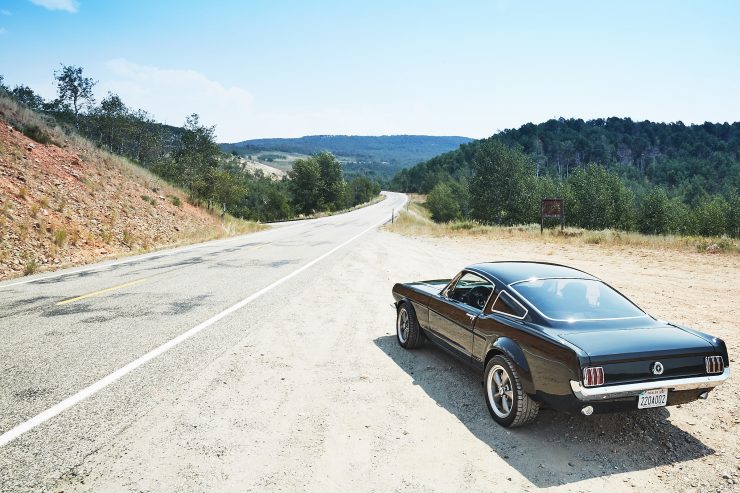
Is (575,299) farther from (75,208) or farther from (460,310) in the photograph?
(75,208)

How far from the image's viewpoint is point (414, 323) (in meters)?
6.24

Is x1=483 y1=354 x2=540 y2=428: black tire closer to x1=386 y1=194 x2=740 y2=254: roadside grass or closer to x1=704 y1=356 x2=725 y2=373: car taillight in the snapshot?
x1=704 y1=356 x2=725 y2=373: car taillight

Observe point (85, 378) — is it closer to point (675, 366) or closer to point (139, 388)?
point (139, 388)

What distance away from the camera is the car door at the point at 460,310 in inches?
197

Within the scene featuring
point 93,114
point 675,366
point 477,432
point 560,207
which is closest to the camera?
point 675,366

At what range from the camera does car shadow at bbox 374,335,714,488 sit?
352 cm

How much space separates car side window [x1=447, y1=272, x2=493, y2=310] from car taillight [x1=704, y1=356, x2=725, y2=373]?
6.49ft

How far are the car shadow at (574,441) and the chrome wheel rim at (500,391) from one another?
0.15 metres

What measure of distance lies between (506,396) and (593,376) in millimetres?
935

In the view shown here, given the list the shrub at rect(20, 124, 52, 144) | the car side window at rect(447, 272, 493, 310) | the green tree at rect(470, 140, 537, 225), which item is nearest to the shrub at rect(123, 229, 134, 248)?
the shrub at rect(20, 124, 52, 144)

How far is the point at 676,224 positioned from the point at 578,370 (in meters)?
83.7

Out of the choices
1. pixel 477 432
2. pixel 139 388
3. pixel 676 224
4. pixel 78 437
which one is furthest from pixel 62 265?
pixel 676 224

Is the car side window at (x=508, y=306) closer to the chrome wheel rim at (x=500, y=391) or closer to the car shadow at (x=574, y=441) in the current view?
the chrome wheel rim at (x=500, y=391)

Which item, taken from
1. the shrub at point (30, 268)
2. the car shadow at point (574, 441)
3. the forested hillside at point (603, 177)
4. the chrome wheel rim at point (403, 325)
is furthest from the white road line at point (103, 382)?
the forested hillside at point (603, 177)
